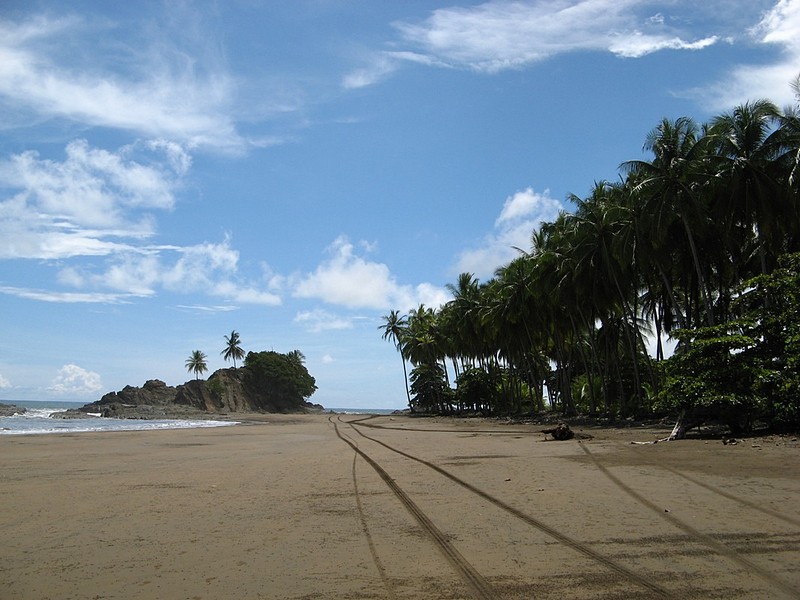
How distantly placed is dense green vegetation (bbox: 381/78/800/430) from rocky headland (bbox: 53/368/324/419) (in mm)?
57590

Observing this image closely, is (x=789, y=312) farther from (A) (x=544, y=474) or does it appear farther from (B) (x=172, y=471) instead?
(B) (x=172, y=471)

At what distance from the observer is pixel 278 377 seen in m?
110

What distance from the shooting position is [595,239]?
34.4 m

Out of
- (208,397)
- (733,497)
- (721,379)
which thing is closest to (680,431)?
(721,379)

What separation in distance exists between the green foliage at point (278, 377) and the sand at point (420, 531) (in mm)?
97210

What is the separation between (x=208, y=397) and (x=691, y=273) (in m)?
82.4

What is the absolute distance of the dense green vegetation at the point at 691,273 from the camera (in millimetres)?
17156

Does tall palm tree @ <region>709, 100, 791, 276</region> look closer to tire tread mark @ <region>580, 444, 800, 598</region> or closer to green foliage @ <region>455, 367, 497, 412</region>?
tire tread mark @ <region>580, 444, 800, 598</region>

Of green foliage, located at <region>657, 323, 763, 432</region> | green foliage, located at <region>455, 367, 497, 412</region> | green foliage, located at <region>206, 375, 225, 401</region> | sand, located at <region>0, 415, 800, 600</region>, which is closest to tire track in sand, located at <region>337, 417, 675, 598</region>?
sand, located at <region>0, 415, 800, 600</region>

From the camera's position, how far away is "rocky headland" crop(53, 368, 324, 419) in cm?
9319

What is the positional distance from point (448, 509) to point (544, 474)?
159 inches

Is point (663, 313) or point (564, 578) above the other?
point (663, 313)

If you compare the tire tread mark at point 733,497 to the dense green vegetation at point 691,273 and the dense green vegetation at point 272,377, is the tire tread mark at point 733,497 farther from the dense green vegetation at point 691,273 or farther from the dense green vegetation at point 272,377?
the dense green vegetation at point 272,377

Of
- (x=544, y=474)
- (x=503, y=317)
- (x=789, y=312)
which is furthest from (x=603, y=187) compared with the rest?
(x=544, y=474)
